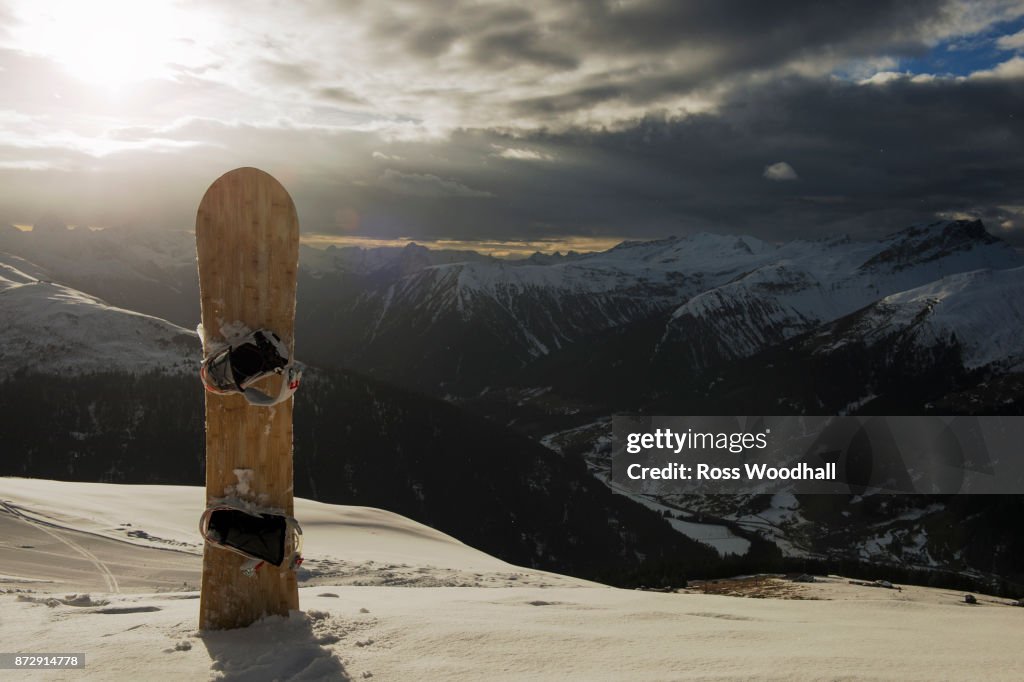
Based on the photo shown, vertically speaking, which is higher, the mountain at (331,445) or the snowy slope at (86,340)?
the snowy slope at (86,340)

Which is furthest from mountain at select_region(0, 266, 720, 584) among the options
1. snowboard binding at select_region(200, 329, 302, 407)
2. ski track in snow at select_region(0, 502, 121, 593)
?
snowboard binding at select_region(200, 329, 302, 407)

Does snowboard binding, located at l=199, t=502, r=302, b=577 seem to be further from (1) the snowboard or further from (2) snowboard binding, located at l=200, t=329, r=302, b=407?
(2) snowboard binding, located at l=200, t=329, r=302, b=407

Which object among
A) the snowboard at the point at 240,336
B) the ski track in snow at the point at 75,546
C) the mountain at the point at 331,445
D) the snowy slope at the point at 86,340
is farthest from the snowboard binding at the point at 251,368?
the snowy slope at the point at 86,340

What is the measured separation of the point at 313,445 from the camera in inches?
6299

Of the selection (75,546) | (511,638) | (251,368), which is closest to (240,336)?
(251,368)

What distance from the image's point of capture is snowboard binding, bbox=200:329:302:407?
23.9ft

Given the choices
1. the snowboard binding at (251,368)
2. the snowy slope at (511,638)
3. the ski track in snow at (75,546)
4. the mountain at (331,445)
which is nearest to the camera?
the snowy slope at (511,638)

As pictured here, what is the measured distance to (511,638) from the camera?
7.23m

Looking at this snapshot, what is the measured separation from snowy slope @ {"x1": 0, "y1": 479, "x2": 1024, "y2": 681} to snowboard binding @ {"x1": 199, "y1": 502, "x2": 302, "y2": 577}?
0.73m

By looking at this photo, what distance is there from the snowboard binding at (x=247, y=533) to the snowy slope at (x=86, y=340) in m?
165

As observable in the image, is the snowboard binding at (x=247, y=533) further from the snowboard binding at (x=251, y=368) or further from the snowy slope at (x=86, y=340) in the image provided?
the snowy slope at (x=86, y=340)

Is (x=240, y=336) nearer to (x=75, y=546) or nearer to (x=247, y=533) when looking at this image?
(x=247, y=533)

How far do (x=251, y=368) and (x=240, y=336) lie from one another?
48 centimetres

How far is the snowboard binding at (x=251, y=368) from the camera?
729 centimetres
